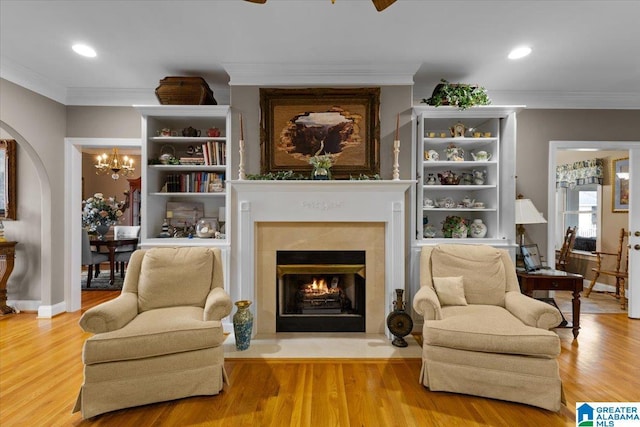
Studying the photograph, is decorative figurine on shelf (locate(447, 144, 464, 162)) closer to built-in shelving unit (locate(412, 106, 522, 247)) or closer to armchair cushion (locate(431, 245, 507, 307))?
built-in shelving unit (locate(412, 106, 522, 247))

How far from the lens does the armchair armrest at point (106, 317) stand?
2203 millimetres

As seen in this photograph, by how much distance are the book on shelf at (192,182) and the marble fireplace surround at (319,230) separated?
1.42 feet

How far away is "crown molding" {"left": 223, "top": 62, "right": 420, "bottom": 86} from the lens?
3.35 meters

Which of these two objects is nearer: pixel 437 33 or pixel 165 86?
pixel 437 33

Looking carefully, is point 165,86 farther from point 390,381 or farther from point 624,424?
point 624,424

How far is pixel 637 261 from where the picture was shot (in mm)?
4102

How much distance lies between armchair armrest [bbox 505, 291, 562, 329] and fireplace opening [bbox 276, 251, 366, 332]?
135 cm

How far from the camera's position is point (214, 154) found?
3.65 metres

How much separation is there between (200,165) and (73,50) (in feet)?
4.70

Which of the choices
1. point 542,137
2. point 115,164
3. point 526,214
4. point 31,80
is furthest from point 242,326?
point 115,164

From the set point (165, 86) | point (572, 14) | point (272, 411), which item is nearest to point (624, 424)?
point (272, 411)

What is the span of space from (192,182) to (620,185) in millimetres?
6047

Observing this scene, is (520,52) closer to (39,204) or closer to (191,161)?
(191,161)

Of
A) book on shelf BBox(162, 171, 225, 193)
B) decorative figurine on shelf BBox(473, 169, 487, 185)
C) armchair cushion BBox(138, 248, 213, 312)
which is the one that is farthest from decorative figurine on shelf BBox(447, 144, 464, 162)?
armchair cushion BBox(138, 248, 213, 312)
